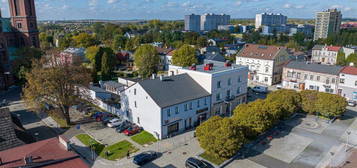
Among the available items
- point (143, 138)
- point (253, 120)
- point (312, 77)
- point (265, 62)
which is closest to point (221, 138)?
point (253, 120)

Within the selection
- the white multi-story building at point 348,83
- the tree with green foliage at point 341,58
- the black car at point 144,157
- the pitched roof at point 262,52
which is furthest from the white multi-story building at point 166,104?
the tree with green foliage at point 341,58

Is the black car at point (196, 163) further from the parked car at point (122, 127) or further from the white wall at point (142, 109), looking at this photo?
the parked car at point (122, 127)

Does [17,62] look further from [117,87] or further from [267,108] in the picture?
[267,108]

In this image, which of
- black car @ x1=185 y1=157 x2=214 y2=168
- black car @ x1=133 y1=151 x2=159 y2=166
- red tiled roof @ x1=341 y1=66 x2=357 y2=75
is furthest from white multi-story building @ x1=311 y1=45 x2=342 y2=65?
black car @ x1=133 y1=151 x2=159 y2=166

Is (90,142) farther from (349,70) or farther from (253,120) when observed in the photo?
(349,70)

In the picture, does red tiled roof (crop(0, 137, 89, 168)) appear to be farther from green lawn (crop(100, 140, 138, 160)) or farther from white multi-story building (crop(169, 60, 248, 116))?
white multi-story building (crop(169, 60, 248, 116))
